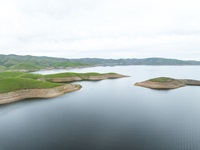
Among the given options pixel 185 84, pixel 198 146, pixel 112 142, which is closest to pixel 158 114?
pixel 198 146

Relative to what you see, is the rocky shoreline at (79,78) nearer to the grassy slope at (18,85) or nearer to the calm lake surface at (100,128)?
the grassy slope at (18,85)

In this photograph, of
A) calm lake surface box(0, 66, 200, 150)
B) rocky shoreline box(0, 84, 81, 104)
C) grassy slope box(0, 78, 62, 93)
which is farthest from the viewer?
grassy slope box(0, 78, 62, 93)

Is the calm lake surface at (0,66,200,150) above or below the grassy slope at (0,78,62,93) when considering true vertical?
below

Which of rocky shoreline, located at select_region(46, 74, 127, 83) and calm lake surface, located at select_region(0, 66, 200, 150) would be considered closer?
calm lake surface, located at select_region(0, 66, 200, 150)

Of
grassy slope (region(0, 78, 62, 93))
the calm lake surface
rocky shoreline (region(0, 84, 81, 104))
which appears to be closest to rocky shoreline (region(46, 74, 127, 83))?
A: rocky shoreline (region(0, 84, 81, 104))

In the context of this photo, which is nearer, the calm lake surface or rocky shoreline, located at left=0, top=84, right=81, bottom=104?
the calm lake surface

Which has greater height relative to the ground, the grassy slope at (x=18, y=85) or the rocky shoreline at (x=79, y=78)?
the grassy slope at (x=18, y=85)

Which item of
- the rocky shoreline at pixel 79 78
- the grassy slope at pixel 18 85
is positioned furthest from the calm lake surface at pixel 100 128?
Answer: the rocky shoreline at pixel 79 78

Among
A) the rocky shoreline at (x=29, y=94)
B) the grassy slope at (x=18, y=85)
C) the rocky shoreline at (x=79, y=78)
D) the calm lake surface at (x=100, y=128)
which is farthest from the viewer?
the rocky shoreline at (x=79, y=78)

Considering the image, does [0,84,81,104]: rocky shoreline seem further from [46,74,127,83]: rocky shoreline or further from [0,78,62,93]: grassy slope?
[46,74,127,83]: rocky shoreline

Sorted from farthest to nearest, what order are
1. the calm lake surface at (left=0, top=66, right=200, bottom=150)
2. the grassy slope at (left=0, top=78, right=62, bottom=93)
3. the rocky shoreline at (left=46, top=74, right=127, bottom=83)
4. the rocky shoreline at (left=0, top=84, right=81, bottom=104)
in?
the rocky shoreline at (left=46, top=74, right=127, bottom=83) < the grassy slope at (left=0, top=78, right=62, bottom=93) < the rocky shoreline at (left=0, top=84, right=81, bottom=104) < the calm lake surface at (left=0, top=66, right=200, bottom=150)

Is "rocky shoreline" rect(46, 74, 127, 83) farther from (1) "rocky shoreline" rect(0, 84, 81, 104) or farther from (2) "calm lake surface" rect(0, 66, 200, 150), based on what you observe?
(2) "calm lake surface" rect(0, 66, 200, 150)
